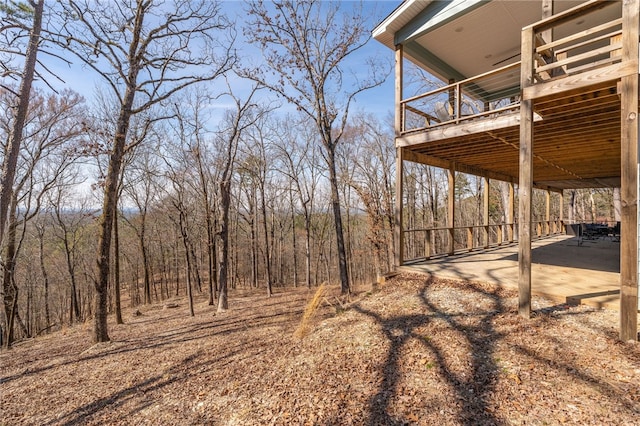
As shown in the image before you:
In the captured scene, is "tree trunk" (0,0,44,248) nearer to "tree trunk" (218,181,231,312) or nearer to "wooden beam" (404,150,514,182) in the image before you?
"tree trunk" (218,181,231,312)

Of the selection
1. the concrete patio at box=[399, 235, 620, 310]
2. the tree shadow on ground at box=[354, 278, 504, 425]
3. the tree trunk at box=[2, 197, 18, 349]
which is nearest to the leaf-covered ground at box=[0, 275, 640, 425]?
the tree shadow on ground at box=[354, 278, 504, 425]

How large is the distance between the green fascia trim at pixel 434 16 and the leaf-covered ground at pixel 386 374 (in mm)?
5711

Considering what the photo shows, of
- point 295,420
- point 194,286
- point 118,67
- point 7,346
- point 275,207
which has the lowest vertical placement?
point 194,286

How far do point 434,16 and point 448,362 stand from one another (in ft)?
23.1

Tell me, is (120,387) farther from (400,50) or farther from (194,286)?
(194,286)

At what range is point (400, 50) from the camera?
6.92 m

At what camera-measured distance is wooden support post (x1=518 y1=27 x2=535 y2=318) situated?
4.02m

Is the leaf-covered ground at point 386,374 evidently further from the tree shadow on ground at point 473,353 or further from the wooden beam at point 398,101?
the wooden beam at point 398,101

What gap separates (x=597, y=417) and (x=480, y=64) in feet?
29.1

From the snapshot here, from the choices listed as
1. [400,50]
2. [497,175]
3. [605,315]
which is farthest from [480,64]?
[605,315]

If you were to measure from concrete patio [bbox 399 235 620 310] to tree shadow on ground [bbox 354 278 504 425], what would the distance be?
2.29 ft

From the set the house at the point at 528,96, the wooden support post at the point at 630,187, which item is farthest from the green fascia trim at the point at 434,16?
the wooden support post at the point at 630,187

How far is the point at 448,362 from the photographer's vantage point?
3.31 metres

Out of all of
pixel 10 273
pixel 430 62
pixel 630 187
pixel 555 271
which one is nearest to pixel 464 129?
pixel 630 187
